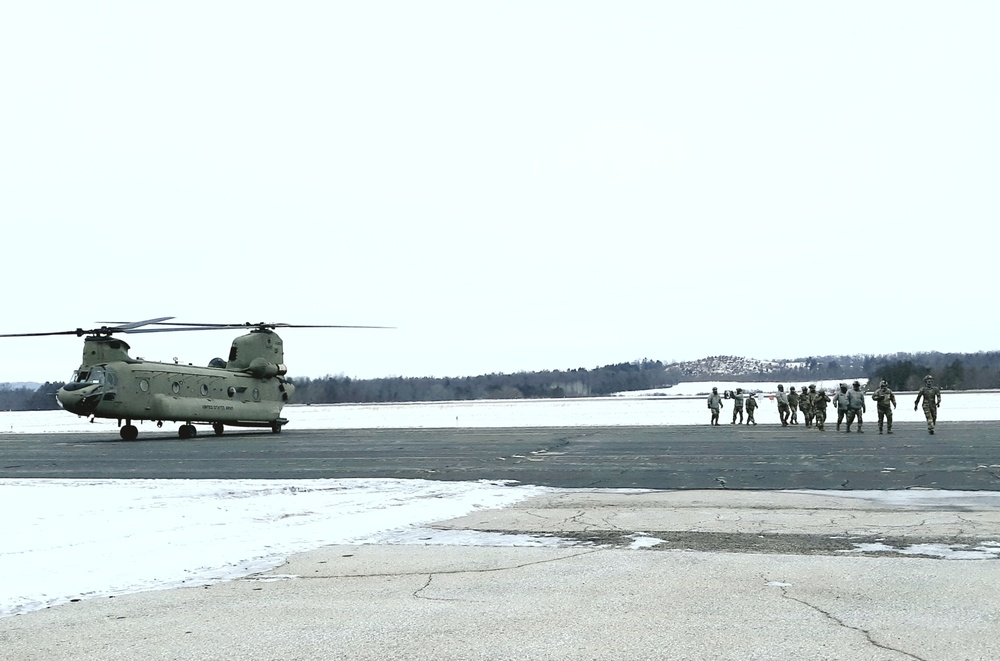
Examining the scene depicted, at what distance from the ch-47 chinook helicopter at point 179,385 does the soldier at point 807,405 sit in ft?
68.2

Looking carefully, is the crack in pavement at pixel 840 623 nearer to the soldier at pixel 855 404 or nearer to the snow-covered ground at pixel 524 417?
the soldier at pixel 855 404

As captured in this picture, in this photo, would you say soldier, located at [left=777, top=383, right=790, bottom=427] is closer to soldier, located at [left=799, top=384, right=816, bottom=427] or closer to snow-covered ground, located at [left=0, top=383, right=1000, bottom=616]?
soldier, located at [left=799, top=384, right=816, bottom=427]

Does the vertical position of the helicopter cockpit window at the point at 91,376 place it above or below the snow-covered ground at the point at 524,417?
above

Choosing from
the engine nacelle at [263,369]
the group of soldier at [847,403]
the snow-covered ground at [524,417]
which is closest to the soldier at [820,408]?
the group of soldier at [847,403]

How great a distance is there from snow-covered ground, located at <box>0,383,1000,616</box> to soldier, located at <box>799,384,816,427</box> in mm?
23180

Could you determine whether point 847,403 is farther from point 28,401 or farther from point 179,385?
point 28,401

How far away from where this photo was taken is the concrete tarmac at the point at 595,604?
19.0ft

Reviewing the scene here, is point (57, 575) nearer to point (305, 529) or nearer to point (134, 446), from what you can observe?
point (305, 529)

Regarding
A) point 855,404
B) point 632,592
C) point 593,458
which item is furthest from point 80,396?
point 632,592

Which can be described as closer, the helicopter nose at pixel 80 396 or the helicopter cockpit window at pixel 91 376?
the helicopter nose at pixel 80 396

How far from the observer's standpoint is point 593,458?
22672 mm

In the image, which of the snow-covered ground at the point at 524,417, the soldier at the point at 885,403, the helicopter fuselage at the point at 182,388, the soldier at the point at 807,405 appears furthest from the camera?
the snow-covered ground at the point at 524,417

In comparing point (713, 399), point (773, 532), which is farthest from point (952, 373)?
point (773, 532)

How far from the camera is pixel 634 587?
7598mm
